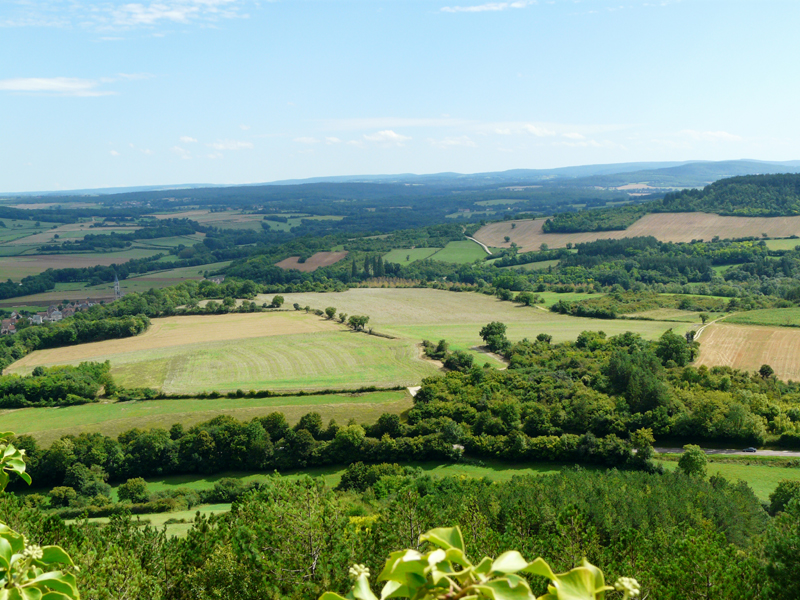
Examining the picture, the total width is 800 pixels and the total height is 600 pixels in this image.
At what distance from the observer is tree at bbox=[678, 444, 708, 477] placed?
43.3m

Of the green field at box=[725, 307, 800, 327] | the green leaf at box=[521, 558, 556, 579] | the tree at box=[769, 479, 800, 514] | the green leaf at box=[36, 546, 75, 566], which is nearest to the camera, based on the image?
the green leaf at box=[521, 558, 556, 579]

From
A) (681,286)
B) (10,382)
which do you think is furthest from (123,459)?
(681,286)

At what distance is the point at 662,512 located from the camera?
31562mm

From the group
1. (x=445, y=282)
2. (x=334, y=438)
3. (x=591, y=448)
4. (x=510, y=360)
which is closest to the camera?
(x=591, y=448)

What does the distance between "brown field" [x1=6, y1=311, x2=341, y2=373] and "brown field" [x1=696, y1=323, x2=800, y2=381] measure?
168 ft

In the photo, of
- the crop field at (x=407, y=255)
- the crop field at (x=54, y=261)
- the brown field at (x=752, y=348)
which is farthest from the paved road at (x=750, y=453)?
A: the crop field at (x=54, y=261)

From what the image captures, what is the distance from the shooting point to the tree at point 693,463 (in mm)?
43325

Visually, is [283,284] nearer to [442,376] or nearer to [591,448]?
[442,376]

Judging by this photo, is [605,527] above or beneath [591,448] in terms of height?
above

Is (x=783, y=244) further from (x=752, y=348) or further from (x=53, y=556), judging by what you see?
(x=53, y=556)

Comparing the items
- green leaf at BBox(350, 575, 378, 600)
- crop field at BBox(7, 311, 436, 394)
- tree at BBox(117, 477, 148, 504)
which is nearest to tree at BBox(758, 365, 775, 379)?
crop field at BBox(7, 311, 436, 394)

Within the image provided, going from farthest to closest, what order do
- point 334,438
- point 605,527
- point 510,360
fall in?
point 510,360 → point 334,438 → point 605,527

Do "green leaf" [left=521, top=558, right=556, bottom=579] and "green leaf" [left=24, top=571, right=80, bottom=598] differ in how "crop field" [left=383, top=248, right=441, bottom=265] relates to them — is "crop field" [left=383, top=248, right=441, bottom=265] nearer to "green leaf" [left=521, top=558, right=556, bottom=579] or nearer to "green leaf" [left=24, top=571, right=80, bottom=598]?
"green leaf" [left=24, top=571, right=80, bottom=598]

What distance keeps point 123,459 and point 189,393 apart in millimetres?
16454
